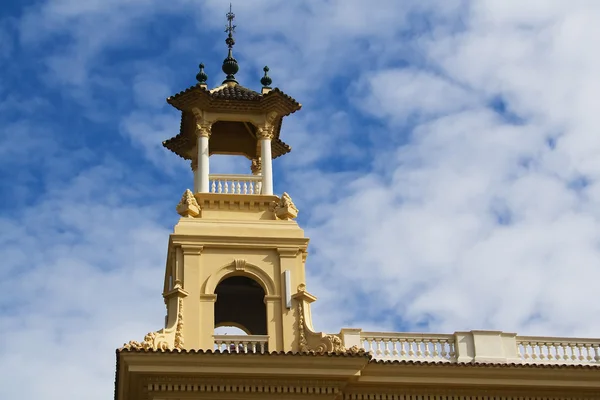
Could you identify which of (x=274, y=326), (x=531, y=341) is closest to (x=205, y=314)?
(x=274, y=326)

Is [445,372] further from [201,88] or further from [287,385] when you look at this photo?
[201,88]

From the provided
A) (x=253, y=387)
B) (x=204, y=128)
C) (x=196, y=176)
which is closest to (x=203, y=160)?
(x=196, y=176)

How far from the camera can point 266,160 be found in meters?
29.9

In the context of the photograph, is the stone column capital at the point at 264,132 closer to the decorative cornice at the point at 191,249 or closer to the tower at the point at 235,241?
the tower at the point at 235,241

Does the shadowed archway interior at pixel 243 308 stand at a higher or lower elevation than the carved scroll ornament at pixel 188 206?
lower

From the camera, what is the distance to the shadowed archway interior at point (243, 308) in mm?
30125

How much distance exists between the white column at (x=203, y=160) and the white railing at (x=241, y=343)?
4430 millimetres

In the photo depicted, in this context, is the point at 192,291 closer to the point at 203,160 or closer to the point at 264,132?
the point at 203,160

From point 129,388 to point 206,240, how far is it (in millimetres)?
4252

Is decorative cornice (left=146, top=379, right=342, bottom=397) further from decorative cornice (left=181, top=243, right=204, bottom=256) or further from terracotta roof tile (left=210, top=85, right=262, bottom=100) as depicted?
terracotta roof tile (left=210, top=85, right=262, bottom=100)

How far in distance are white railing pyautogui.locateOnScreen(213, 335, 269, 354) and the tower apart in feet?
0.08

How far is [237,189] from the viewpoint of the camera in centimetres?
2944

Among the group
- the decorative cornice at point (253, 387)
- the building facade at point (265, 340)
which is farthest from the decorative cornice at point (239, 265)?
the decorative cornice at point (253, 387)

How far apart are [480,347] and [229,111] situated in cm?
868
